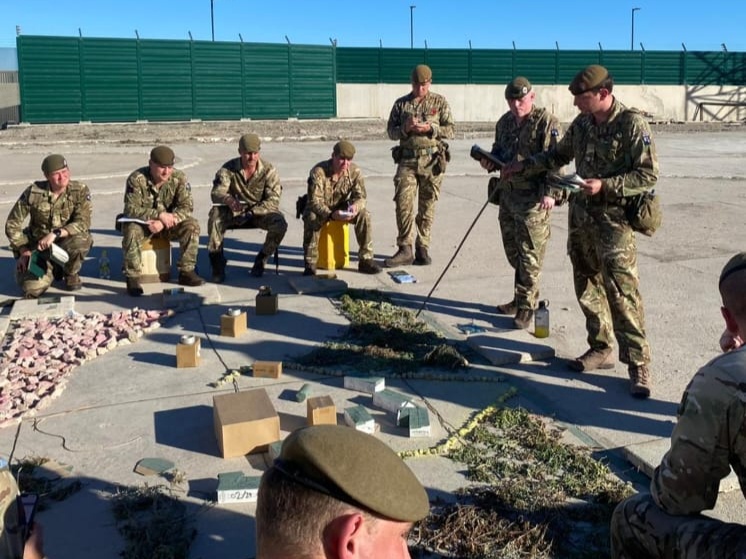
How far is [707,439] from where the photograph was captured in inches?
98.3

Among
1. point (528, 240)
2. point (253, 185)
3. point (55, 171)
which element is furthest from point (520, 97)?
point (55, 171)

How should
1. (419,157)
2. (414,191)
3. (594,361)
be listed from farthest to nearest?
1. (414,191)
2. (419,157)
3. (594,361)

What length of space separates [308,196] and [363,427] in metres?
4.05

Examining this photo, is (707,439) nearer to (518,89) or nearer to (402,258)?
(518,89)

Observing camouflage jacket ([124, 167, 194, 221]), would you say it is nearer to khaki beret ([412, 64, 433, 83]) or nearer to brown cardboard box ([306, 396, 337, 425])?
khaki beret ([412, 64, 433, 83])

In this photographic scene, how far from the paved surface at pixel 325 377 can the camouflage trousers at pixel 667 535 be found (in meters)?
1.13

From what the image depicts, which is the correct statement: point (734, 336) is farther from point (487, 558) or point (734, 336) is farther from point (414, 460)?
point (414, 460)

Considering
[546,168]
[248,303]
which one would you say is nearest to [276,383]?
[248,303]

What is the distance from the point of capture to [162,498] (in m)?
3.75

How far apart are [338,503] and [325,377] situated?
393 cm

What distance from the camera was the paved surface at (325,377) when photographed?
3.97 meters

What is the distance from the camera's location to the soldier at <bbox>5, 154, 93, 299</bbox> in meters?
7.12

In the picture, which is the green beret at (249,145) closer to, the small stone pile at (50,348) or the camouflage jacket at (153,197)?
the camouflage jacket at (153,197)

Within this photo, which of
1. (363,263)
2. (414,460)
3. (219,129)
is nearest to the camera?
(414,460)
